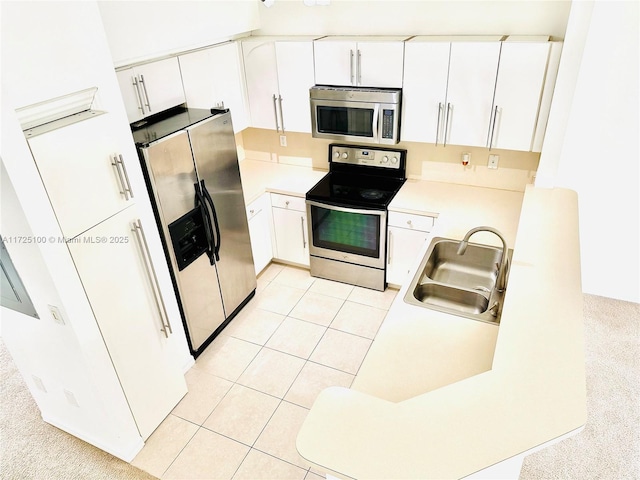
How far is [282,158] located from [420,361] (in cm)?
277

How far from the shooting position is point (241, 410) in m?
2.81

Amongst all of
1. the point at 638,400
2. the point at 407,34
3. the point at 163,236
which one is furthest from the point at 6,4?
the point at 638,400

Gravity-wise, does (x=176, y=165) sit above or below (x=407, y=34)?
below

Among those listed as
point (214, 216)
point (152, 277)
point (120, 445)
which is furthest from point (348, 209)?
point (120, 445)

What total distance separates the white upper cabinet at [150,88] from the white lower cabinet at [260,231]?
3.29 feet

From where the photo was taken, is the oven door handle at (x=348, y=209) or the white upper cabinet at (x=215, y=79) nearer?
the white upper cabinet at (x=215, y=79)

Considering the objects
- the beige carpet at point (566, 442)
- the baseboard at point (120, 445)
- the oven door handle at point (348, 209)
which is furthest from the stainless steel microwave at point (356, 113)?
the baseboard at point (120, 445)

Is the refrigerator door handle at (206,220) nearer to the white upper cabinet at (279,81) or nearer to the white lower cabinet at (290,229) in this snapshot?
the white lower cabinet at (290,229)

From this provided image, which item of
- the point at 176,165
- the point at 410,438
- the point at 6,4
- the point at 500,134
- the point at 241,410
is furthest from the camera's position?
the point at 500,134

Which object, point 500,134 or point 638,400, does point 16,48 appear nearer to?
point 500,134

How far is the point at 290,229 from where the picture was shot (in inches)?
154

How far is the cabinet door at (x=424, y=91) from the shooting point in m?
3.01

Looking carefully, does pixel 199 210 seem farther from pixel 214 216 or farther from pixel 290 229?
pixel 290 229

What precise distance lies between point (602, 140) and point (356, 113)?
1.73 metres
